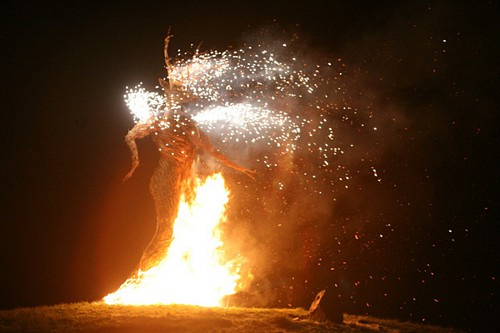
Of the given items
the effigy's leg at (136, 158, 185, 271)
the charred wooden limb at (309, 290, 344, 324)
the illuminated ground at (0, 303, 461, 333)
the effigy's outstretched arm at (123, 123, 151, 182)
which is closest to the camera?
the illuminated ground at (0, 303, 461, 333)

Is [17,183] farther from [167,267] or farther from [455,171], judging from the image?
[455,171]

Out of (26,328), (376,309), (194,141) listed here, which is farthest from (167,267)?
(376,309)

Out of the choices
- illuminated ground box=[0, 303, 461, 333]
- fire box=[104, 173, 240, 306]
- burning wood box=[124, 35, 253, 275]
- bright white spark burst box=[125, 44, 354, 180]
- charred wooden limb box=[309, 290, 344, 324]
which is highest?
bright white spark burst box=[125, 44, 354, 180]

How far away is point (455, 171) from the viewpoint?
12078 mm

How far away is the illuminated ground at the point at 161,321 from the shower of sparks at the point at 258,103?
14.9ft

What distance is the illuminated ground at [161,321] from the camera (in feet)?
22.3

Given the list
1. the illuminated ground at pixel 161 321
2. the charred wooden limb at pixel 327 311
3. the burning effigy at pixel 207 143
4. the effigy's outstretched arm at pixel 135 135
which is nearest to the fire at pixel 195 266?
the burning effigy at pixel 207 143

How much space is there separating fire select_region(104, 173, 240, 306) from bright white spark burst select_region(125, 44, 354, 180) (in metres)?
1.81

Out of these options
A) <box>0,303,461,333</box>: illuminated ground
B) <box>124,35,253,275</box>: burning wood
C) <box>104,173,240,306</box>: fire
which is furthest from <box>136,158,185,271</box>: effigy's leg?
<box>0,303,461,333</box>: illuminated ground

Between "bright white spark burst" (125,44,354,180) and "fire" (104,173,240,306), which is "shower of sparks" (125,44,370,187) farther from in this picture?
"fire" (104,173,240,306)

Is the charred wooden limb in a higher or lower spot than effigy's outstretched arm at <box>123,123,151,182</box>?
lower

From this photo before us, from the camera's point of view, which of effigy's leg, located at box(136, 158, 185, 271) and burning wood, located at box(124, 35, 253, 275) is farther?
effigy's leg, located at box(136, 158, 185, 271)

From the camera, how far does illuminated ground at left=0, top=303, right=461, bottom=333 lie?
6.80 metres

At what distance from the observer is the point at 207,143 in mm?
10953
